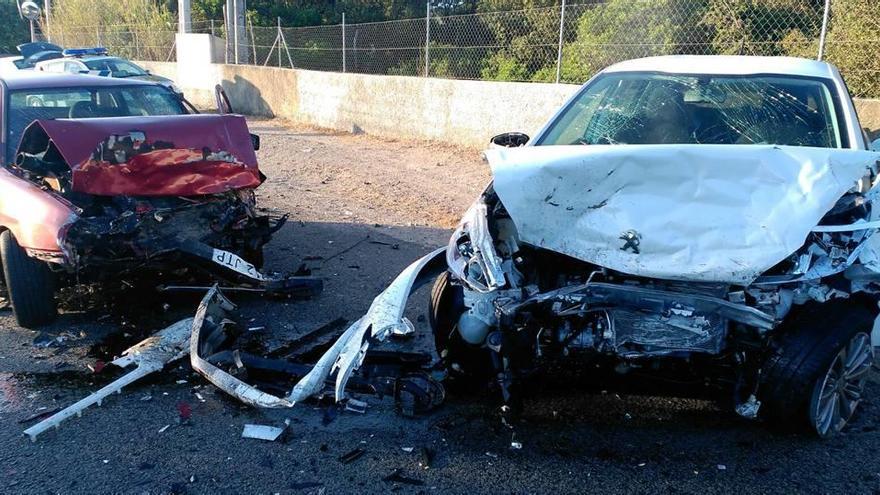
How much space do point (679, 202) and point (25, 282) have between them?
428cm

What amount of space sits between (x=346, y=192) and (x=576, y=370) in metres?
6.70

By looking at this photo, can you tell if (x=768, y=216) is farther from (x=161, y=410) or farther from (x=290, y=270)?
(x=290, y=270)

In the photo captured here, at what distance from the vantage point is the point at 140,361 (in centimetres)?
422

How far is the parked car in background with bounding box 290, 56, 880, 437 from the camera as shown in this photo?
3.19 metres

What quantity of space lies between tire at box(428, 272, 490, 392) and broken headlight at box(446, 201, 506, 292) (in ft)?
0.90

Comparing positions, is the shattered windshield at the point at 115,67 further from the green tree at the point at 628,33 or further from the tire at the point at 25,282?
the tire at the point at 25,282

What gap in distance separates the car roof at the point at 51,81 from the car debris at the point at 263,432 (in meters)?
4.05

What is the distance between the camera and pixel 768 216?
3.21 metres

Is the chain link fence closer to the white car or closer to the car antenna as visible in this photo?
the car antenna

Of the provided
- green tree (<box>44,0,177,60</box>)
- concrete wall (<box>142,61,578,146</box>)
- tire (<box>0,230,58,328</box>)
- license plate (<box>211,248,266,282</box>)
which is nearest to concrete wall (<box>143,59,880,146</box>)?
concrete wall (<box>142,61,578,146</box>)

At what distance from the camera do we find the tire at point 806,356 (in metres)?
3.31

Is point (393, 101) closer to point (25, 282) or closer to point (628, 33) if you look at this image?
point (628, 33)

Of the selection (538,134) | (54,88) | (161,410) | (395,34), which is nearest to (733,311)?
(538,134)

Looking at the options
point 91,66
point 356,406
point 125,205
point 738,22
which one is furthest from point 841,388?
point 91,66
